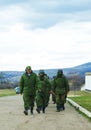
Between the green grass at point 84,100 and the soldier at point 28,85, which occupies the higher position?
the soldier at point 28,85

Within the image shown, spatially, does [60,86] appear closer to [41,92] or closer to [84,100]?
[41,92]

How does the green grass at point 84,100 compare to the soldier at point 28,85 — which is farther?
the green grass at point 84,100

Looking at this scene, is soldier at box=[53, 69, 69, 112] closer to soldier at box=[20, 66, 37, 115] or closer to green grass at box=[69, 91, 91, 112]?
green grass at box=[69, 91, 91, 112]

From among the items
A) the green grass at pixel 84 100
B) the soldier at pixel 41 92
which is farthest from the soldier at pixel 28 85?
the green grass at pixel 84 100

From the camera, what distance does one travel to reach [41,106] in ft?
89.7

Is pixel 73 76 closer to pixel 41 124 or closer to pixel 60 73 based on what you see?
pixel 60 73

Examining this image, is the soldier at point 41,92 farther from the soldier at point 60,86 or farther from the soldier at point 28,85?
the soldier at point 28,85

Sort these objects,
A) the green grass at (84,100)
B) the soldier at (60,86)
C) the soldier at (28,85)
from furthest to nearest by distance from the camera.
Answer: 1. the green grass at (84,100)
2. the soldier at (60,86)
3. the soldier at (28,85)

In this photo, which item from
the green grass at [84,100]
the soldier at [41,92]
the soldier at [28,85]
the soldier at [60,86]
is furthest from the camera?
the green grass at [84,100]

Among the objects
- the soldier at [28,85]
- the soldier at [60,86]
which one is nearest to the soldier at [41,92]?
the soldier at [60,86]

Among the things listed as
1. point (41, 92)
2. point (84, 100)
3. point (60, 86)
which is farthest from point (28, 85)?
point (84, 100)

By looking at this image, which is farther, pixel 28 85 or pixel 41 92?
pixel 41 92

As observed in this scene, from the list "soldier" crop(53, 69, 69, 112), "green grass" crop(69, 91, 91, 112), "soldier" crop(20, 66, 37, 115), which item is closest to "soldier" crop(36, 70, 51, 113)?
"soldier" crop(53, 69, 69, 112)

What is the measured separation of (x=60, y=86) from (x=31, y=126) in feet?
34.1
